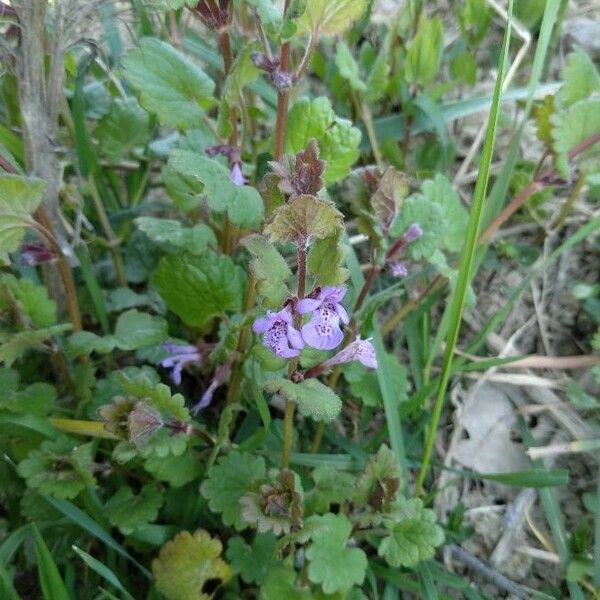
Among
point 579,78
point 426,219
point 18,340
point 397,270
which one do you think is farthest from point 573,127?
point 18,340

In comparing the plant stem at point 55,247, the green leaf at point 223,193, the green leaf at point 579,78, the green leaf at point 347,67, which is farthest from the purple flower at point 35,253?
the green leaf at point 579,78

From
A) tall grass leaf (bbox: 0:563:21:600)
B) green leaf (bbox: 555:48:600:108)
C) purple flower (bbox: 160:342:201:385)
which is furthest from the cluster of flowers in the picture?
green leaf (bbox: 555:48:600:108)

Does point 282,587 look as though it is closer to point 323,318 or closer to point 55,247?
point 323,318

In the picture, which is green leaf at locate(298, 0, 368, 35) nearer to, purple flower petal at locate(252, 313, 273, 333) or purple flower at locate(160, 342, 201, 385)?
purple flower petal at locate(252, 313, 273, 333)

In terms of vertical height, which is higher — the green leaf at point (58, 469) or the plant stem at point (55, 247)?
the plant stem at point (55, 247)

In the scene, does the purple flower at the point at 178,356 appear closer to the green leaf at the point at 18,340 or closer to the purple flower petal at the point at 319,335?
the green leaf at the point at 18,340

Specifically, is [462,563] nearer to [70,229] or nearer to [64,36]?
[70,229]

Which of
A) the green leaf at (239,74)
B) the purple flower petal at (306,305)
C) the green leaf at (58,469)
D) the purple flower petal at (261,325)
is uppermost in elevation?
the green leaf at (239,74)
